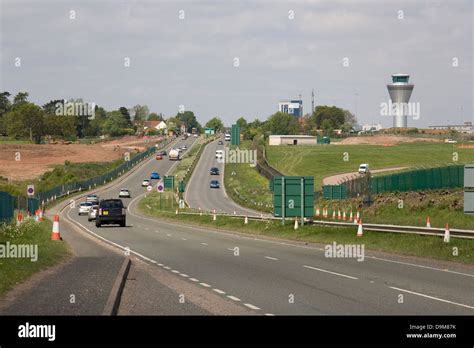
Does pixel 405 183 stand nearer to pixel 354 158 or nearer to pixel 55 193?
pixel 55 193

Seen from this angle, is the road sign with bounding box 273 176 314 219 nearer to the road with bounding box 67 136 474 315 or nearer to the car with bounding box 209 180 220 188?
the road with bounding box 67 136 474 315

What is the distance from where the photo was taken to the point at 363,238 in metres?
35.9

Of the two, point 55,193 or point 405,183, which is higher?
point 405,183

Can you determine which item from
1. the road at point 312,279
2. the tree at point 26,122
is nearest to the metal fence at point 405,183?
the road at point 312,279

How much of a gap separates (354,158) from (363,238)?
10025 centimetres

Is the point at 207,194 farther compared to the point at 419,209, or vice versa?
the point at 207,194

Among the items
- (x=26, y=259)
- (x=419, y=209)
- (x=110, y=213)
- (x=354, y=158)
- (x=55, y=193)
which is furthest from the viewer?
(x=354, y=158)

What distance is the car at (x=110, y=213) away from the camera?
55.2 metres

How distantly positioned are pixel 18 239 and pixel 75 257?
5126 millimetres

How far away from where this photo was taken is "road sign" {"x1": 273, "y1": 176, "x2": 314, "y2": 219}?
150ft

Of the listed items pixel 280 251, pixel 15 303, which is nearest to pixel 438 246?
pixel 280 251

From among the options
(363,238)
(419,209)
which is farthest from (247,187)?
(363,238)

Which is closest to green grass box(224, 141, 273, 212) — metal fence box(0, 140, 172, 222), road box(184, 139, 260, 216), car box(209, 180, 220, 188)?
road box(184, 139, 260, 216)
